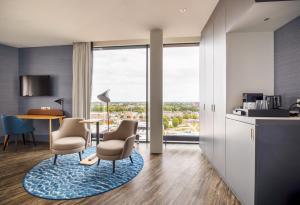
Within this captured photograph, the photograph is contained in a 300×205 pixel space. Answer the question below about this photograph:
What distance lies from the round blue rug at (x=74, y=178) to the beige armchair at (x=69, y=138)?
289 millimetres

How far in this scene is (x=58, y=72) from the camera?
532 centimetres

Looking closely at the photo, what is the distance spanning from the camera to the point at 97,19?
3.62m

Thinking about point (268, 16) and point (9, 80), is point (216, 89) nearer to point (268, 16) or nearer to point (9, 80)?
point (268, 16)

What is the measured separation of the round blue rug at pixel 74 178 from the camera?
238 centimetres

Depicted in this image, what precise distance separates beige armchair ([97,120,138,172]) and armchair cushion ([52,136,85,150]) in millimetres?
510

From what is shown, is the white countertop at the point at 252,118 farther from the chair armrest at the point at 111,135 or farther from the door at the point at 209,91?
the chair armrest at the point at 111,135

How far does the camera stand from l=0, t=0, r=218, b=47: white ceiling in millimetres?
3020

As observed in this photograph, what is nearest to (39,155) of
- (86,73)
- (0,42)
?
(86,73)

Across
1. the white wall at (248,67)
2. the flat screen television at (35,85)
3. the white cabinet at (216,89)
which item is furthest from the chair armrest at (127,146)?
the flat screen television at (35,85)

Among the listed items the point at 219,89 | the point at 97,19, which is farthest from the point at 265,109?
the point at 97,19

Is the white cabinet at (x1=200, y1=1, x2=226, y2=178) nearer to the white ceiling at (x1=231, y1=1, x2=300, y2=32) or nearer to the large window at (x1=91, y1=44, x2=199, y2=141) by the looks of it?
the white ceiling at (x1=231, y1=1, x2=300, y2=32)

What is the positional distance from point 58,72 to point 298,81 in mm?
5538

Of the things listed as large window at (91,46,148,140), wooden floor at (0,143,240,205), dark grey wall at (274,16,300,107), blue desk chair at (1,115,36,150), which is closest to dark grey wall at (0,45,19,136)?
blue desk chair at (1,115,36,150)

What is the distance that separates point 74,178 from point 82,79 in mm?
2976
